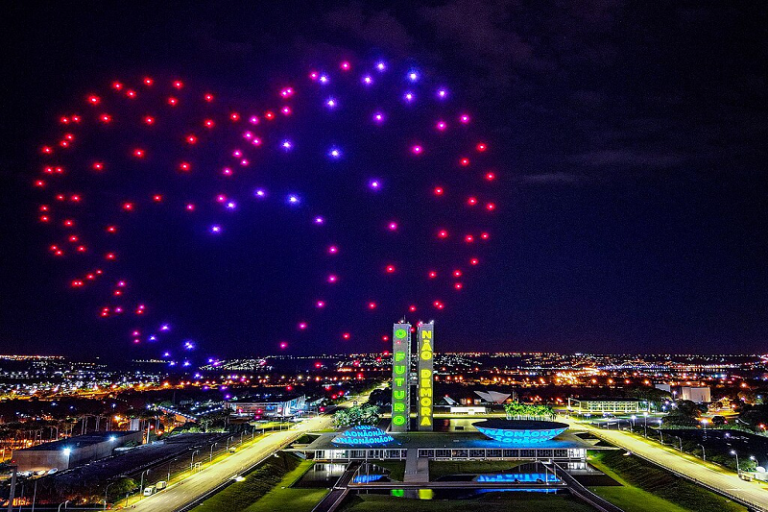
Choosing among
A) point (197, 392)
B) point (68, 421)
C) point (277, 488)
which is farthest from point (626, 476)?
point (197, 392)

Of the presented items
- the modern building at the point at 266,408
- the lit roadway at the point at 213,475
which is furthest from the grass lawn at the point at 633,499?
the modern building at the point at 266,408

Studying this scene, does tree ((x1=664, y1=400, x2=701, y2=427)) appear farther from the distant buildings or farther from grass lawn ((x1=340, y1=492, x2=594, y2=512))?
grass lawn ((x1=340, y1=492, x2=594, y2=512))

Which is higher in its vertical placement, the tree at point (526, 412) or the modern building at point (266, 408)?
the tree at point (526, 412)

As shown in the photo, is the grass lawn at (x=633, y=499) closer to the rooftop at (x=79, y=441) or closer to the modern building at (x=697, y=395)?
the rooftop at (x=79, y=441)

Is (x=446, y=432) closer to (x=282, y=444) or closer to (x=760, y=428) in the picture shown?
(x=282, y=444)

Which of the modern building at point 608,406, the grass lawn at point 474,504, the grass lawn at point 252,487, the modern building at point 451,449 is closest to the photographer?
the grass lawn at point 474,504

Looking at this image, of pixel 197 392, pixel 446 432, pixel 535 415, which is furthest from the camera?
pixel 197 392

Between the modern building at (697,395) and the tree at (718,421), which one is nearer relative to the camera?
the tree at (718,421)
